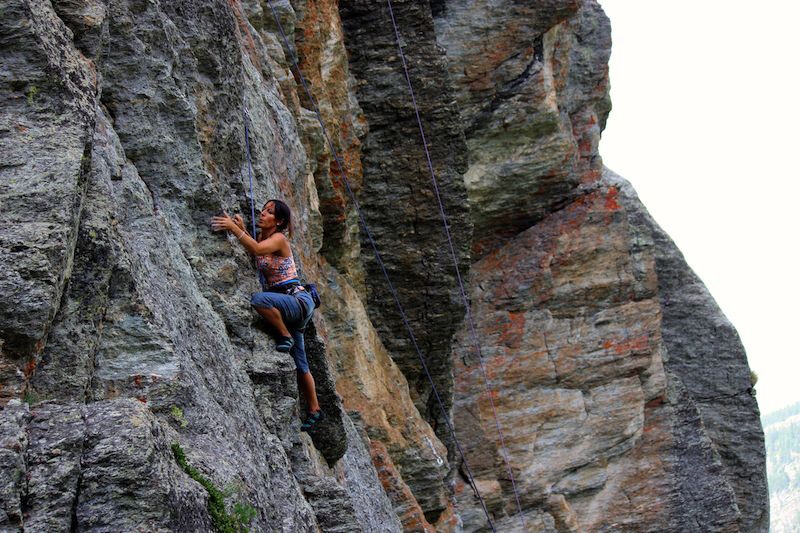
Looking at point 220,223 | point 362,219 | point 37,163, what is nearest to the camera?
point 37,163

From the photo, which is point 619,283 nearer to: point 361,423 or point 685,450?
point 685,450

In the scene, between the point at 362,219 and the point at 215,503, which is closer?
the point at 215,503

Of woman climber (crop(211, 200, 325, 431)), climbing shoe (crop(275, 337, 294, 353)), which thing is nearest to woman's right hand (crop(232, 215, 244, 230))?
woman climber (crop(211, 200, 325, 431))

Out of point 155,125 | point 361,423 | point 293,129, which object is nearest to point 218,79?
point 155,125

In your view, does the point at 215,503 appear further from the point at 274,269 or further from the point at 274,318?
the point at 274,269

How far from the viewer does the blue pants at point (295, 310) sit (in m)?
9.42

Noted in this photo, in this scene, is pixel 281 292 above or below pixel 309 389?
above

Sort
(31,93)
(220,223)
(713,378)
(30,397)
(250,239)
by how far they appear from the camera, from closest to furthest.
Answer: (30,397)
(31,93)
(220,223)
(250,239)
(713,378)

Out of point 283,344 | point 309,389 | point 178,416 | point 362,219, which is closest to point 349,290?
point 362,219

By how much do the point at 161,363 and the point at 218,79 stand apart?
15.4ft

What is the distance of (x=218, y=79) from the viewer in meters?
10.2

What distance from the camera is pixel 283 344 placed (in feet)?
31.1

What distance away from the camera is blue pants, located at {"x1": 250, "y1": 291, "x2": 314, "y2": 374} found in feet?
30.9

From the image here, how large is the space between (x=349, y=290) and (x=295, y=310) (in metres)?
6.73
